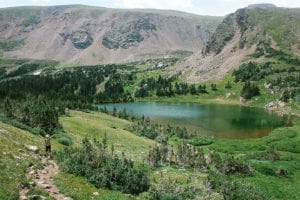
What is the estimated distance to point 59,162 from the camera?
1382 inches

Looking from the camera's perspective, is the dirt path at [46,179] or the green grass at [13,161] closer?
the green grass at [13,161]

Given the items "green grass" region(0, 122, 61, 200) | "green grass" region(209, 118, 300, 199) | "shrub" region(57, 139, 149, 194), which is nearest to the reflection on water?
"green grass" region(209, 118, 300, 199)

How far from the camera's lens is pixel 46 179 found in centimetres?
3003

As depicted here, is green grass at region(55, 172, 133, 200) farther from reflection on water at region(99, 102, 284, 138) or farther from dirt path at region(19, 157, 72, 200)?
reflection on water at region(99, 102, 284, 138)

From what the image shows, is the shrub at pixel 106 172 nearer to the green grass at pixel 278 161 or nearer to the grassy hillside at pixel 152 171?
the grassy hillside at pixel 152 171

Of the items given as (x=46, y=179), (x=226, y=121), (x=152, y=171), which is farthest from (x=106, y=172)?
(x=226, y=121)

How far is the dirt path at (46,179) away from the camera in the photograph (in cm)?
2701

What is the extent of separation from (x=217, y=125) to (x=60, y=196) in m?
106

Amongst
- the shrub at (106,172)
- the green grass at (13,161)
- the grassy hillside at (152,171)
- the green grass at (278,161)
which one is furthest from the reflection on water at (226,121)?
the shrub at (106,172)

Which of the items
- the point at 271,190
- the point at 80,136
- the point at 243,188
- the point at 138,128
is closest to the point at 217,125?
the point at 138,128

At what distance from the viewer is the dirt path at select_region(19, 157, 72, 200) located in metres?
27.0

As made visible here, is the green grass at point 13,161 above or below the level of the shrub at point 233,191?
above

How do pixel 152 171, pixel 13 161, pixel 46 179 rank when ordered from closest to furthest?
1. pixel 46 179
2. pixel 13 161
3. pixel 152 171

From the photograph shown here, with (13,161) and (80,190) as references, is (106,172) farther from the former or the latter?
(13,161)
